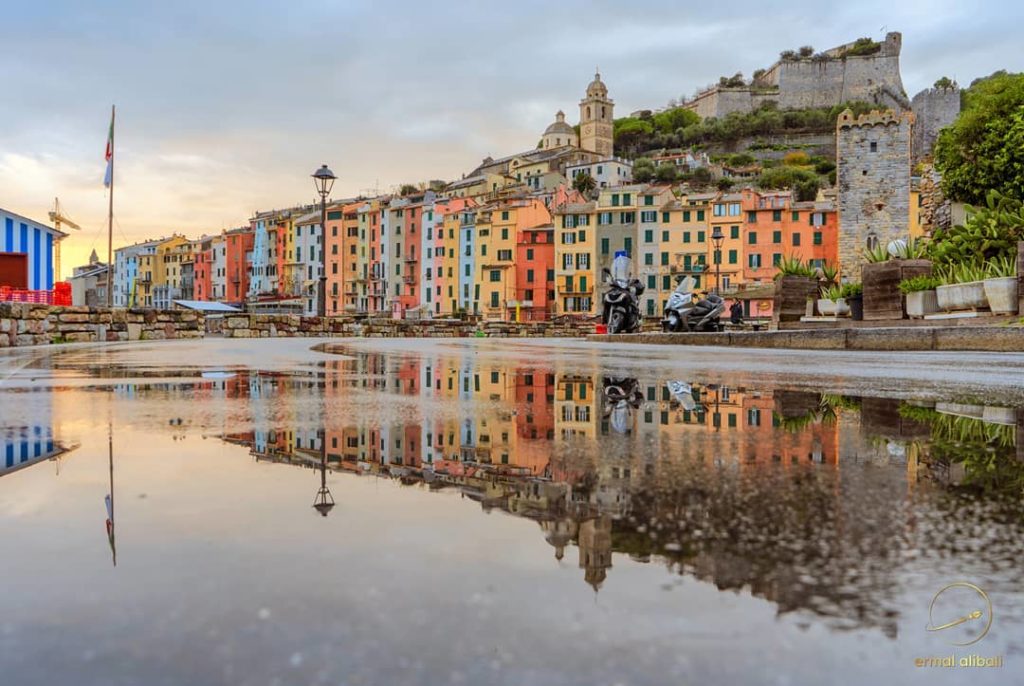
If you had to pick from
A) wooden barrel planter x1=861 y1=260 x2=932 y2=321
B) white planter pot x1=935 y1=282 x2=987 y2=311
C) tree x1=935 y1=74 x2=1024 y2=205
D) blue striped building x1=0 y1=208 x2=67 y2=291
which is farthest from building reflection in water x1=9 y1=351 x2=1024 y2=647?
blue striped building x1=0 y1=208 x2=67 y2=291

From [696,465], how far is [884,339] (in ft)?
41.3

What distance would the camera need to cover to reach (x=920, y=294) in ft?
53.7

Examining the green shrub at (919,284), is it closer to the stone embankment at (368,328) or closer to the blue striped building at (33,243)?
the stone embankment at (368,328)

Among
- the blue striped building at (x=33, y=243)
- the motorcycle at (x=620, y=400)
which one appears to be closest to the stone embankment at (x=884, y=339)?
the motorcycle at (x=620, y=400)

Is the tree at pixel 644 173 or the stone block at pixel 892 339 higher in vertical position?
the tree at pixel 644 173

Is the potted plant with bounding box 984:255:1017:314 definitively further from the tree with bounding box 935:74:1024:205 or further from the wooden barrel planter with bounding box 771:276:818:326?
the tree with bounding box 935:74:1024:205

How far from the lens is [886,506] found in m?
2.27

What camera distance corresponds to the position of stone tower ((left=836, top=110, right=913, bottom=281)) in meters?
62.0

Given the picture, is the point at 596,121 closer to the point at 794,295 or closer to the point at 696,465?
the point at 794,295

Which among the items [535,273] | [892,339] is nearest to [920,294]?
[892,339]

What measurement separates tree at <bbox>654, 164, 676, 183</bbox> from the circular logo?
11603cm

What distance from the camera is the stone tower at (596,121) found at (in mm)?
146875

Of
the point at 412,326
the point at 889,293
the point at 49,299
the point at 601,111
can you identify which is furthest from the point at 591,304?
the point at 601,111

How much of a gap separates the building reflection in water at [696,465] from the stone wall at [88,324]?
13.0m
